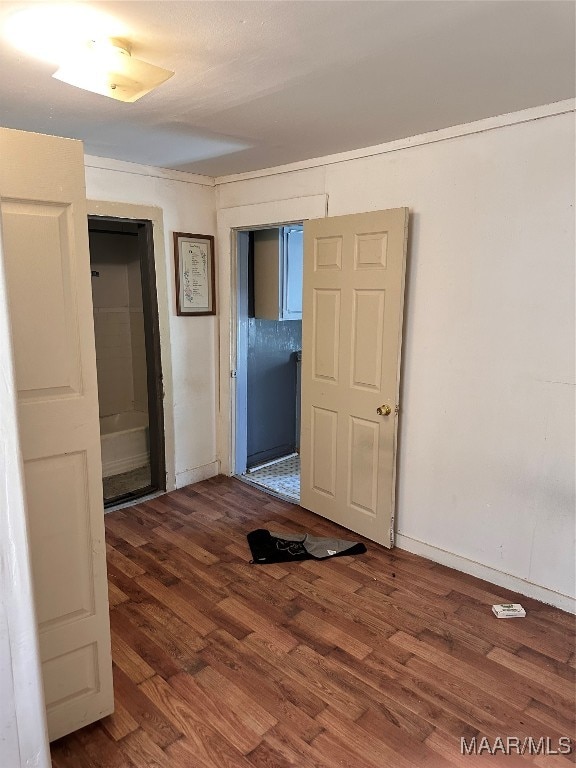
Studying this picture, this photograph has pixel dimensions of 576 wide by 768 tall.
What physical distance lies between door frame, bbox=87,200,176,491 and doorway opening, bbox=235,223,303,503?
22.6 inches

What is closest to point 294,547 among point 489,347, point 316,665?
point 316,665

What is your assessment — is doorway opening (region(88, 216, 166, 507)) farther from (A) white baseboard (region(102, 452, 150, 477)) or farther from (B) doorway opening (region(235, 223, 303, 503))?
(B) doorway opening (region(235, 223, 303, 503))

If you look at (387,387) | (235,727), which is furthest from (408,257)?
(235,727)

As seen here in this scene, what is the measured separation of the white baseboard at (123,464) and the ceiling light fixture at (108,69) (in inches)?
126

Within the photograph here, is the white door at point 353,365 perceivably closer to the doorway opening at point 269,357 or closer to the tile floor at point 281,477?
the tile floor at point 281,477

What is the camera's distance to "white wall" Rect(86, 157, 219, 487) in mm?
3418

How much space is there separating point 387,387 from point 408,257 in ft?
2.46

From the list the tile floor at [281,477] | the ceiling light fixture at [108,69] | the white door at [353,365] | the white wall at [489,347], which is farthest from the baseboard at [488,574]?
the ceiling light fixture at [108,69]

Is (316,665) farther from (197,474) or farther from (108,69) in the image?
(108,69)

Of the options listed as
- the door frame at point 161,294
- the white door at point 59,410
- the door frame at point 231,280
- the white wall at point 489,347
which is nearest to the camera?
the white door at point 59,410

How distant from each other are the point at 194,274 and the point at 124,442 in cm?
165

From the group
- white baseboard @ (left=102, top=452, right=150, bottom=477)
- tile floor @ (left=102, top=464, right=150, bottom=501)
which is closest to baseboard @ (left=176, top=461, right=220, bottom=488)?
tile floor @ (left=102, top=464, right=150, bottom=501)

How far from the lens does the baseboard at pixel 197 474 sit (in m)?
4.04

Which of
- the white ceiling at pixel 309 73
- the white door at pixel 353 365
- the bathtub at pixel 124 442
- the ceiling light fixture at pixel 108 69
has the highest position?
the white ceiling at pixel 309 73
